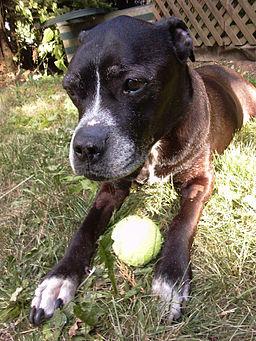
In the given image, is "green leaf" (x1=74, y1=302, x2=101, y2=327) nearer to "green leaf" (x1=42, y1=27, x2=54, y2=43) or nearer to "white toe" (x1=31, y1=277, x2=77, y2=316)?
"white toe" (x1=31, y1=277, x2=77, y2=316)

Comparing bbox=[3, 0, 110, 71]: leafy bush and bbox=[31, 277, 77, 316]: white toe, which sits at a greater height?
bbox=[31, 277, 77, 316]: white toe

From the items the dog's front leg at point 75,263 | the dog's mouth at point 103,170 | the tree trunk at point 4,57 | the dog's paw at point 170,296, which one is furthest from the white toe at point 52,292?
the tree trunk at point 4,57

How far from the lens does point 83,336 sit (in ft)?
6.44

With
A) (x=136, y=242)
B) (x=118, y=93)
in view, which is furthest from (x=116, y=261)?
(x=118, y=93)

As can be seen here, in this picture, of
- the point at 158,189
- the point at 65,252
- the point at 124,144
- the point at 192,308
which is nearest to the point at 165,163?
the point at 158,189

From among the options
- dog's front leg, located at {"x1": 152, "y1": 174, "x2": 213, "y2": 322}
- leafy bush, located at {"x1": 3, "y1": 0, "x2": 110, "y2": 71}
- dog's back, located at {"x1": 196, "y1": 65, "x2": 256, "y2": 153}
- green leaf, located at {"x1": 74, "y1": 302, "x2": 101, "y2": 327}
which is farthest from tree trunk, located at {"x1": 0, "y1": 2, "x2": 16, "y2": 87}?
green leaf, located at {"x1": 74, "y1": 302, "x2": 101, "y2": 327}

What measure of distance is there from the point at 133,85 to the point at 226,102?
57.4 inches

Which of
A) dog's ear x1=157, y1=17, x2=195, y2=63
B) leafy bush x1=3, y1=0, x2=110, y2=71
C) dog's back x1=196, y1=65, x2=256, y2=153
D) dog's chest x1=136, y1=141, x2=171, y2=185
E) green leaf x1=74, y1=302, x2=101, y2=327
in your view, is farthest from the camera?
leafy bush x1=3, y1=0, x2=110, y2=71

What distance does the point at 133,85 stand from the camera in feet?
7.62

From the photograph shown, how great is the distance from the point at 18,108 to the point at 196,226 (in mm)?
3810

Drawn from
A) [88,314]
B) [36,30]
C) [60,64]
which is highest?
[88,314]

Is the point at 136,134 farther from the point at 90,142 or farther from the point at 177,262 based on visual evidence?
the point at 177,262

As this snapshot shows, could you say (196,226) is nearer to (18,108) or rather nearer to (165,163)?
(165,163)

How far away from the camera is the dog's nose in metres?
2.25
